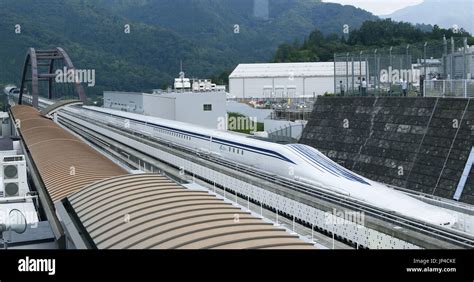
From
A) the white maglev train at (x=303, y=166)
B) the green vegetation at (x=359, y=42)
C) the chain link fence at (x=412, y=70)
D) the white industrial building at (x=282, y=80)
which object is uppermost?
the green vegetation at (x=359, y=42)

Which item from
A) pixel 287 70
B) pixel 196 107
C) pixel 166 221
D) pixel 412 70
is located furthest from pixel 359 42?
pixel 166 221

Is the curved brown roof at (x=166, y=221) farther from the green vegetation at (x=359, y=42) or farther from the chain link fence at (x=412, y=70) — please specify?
the green vegetation at (x=359, y=42)

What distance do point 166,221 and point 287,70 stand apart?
257 feet

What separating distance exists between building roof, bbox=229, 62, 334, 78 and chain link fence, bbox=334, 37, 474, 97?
2036 inches

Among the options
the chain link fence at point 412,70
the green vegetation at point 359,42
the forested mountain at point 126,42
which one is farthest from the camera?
the green vegetation at point 359,42

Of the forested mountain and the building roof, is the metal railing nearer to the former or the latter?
the forested mountain

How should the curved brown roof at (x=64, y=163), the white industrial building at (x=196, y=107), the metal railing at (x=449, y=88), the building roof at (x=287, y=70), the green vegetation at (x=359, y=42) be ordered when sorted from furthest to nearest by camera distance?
the green vegetation at (x=359, y=42), the building roof at (x=287, y=70), the white industrial building at (x=196, y=107), the metal railing at (x=449, y=88), the curved brown roof at (x=64, y=163)

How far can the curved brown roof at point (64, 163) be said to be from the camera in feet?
49.7

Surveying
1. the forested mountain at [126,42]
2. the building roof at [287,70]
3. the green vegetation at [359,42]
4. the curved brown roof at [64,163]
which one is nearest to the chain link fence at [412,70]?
the curved brown roof at [64,163]

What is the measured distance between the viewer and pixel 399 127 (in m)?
23.2

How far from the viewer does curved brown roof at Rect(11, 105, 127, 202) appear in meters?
15.1

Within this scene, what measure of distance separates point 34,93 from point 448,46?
5360 centimetres

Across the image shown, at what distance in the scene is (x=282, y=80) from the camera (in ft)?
277
